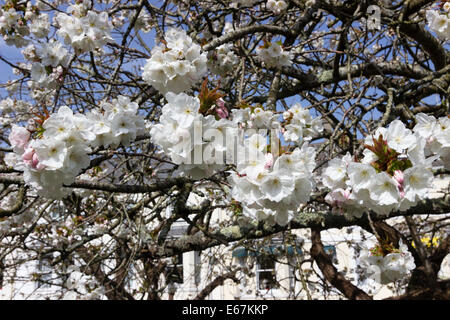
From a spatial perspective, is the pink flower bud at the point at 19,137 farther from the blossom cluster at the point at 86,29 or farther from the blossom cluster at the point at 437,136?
the blossom cluster at the point at 437,136

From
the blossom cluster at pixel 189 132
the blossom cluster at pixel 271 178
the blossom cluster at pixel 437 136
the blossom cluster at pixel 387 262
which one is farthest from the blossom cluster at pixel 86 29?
the blossom cluster at pixel 387 262

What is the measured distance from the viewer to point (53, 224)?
17.1ft

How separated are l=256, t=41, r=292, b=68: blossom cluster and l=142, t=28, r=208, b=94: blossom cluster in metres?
1.03

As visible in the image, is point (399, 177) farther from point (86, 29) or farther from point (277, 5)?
point (277, 5)

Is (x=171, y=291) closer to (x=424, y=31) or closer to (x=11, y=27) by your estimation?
(x=11, y=27)

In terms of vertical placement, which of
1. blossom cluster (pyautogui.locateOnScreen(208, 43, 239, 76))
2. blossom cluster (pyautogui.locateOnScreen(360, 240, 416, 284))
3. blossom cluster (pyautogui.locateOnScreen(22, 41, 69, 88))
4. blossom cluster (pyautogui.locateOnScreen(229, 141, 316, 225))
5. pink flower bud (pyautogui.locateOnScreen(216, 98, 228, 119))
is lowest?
blossom cluster (pyautogui.locateOnScreen(360, 240, 416, 284))

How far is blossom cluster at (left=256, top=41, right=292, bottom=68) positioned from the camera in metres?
2.59

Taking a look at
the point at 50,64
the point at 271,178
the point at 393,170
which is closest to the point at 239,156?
the point at 271,178

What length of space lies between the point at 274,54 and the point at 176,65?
1180mm

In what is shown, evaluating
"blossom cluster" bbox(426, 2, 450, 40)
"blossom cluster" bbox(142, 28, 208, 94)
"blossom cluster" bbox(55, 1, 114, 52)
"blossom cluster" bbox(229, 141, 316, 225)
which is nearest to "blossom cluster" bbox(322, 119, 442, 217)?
"blossom cluster" bbox(229, 141, 316, 225)

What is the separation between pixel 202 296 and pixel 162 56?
18.8ft

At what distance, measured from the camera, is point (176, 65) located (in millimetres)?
1620

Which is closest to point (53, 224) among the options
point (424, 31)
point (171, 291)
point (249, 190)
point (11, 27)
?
point (171, 291)

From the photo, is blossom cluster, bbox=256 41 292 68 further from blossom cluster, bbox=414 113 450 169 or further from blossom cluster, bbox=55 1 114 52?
blossom cluster, bbox=414 113 450 169
